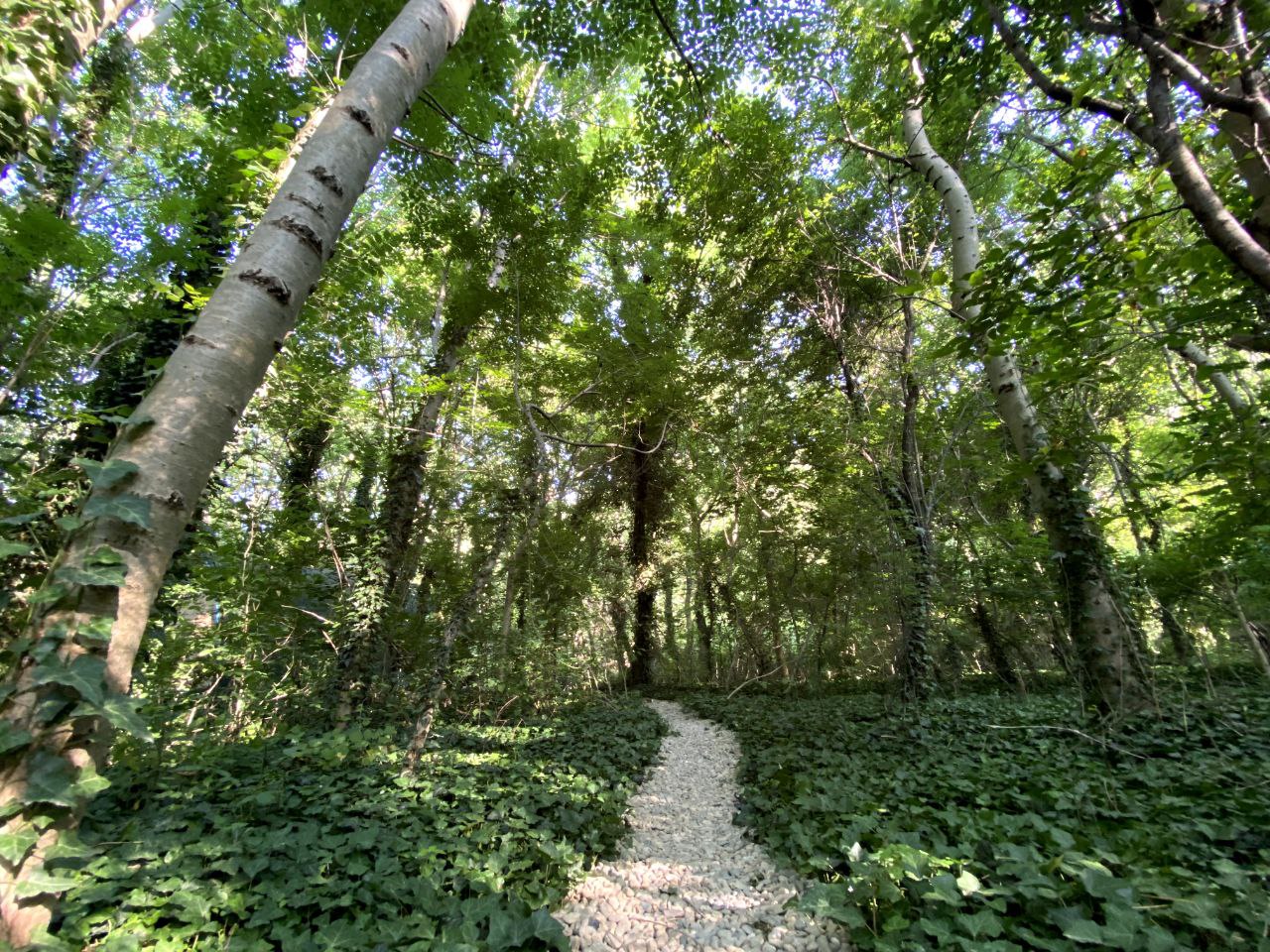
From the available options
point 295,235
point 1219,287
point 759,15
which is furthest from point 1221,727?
point 295,235

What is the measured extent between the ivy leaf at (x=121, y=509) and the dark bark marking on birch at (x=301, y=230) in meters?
1.00

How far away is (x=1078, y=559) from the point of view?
16.8ft

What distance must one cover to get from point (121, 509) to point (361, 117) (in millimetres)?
1714

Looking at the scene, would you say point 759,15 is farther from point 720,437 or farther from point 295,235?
point 720,437

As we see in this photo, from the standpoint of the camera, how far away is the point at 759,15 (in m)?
4.03

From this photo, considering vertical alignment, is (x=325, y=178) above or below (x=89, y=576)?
above

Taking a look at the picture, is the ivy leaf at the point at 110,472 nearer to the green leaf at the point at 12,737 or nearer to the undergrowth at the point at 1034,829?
the green leaf at the point at 12,737

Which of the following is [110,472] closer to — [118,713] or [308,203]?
[118,713]

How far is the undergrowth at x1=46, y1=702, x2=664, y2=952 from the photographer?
1993 mm

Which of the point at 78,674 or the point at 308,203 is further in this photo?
the point at 308,203

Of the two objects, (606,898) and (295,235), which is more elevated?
(295,235)

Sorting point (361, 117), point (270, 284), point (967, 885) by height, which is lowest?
point (967, 885)

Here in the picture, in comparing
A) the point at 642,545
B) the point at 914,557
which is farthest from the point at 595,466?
the point at 642,545

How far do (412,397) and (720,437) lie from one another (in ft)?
22.1
